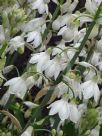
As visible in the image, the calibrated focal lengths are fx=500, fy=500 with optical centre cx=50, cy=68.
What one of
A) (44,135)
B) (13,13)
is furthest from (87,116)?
(44,135)

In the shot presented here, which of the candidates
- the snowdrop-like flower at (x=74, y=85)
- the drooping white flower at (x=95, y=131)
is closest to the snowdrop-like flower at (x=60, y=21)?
the snowdrop-like flower at (x=74, y=85)

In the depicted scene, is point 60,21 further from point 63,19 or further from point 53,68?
point 53,68

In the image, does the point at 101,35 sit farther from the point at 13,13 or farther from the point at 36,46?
the point at 13,13

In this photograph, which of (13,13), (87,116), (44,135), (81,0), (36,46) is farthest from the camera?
(81,0)

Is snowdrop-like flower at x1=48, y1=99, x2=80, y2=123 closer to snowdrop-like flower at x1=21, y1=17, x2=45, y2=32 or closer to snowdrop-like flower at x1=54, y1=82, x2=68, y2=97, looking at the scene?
snowdrop-like flower at x1=54, y1=82, x2=68, y2=97

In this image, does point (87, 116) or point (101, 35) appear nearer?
point (87, 116)

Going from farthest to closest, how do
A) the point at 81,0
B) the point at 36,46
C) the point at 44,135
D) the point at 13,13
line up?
the point at 81,0
the point at 44,135
the point at 36,46
the point at 13,13

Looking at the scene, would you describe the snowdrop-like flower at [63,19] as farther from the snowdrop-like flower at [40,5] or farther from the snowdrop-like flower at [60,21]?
the snowdrop-like flower at [40,5]
